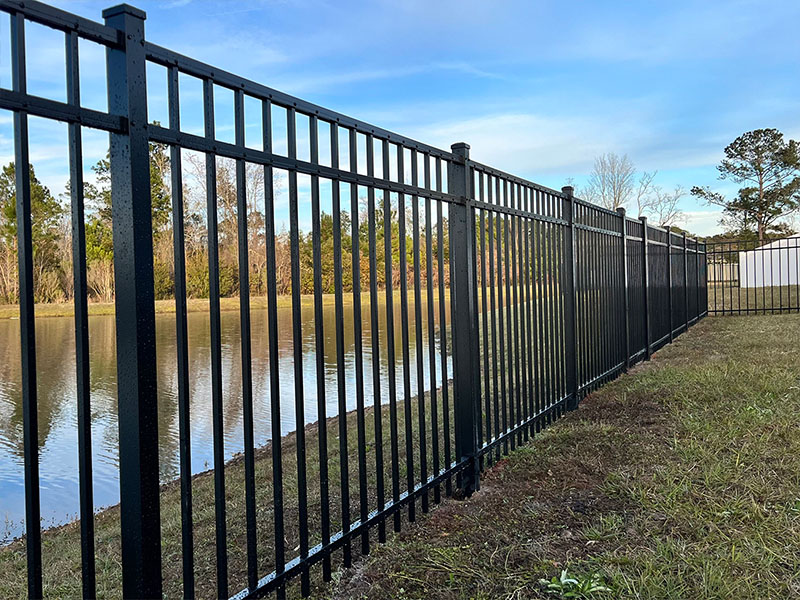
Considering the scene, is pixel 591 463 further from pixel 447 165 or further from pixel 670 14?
pixel 670 14

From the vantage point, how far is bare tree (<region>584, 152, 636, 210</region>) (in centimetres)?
3112

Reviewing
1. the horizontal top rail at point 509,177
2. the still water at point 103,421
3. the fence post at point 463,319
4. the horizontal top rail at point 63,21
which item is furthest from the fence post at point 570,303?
the horizontal top rail at point 63,21

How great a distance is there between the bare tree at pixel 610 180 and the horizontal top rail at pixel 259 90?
3029cm

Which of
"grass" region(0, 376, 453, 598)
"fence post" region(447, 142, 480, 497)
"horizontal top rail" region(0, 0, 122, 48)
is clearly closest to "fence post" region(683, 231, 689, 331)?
"grass" region(0, 376, 453, 598)

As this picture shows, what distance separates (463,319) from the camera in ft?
11.5

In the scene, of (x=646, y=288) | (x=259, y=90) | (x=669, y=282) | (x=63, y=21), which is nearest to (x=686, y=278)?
(x=669, y=282)

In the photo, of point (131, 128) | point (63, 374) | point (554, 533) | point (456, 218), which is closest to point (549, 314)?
point (456, 218)

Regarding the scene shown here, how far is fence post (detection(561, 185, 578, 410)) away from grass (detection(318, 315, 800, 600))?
31 centimetres

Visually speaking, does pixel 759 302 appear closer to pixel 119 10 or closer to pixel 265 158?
pixel 265 158

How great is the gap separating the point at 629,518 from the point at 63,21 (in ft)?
9.84

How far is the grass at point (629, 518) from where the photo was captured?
235 centimetres

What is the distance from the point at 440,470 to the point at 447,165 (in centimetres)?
171

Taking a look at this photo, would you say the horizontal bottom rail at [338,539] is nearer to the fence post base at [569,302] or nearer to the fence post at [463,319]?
the fence post at [463,319]

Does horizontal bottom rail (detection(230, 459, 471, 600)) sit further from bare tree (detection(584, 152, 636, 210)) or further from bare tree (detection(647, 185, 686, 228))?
bare tree (detection(647, 185, 686, 228))
